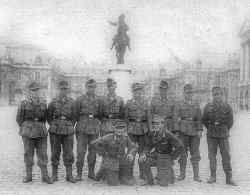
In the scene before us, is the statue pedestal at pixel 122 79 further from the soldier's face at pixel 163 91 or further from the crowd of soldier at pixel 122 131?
the soldier's face at pixel 163 91

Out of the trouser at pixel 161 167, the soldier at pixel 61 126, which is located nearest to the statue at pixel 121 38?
the soldier at pixel 61 126

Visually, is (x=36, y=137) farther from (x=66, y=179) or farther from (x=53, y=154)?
(x=66, y=179)

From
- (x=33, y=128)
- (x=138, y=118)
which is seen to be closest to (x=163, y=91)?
(x=138, y=118)

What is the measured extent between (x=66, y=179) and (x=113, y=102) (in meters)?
1.81

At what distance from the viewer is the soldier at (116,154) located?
21.4 ft

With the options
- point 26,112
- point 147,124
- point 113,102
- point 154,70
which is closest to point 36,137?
point 26,112

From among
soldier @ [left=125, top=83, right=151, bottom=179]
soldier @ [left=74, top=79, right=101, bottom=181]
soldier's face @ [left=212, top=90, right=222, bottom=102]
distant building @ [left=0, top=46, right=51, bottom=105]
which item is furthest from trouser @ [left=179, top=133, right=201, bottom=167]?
distant building @ [left=0, top=46, right=51, bottom=105]

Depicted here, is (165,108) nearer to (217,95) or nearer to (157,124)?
(157,124)

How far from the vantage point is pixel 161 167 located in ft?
21.6

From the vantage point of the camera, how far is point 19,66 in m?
58.6

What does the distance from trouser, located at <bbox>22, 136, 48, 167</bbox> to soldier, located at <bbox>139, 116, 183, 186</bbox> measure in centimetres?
179

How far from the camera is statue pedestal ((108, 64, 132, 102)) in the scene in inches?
573

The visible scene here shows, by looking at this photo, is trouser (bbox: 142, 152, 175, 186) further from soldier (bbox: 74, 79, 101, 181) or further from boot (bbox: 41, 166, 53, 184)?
boot (bbox: 41, 166, 53, 184)

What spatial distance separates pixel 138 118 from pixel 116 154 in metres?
1.13
